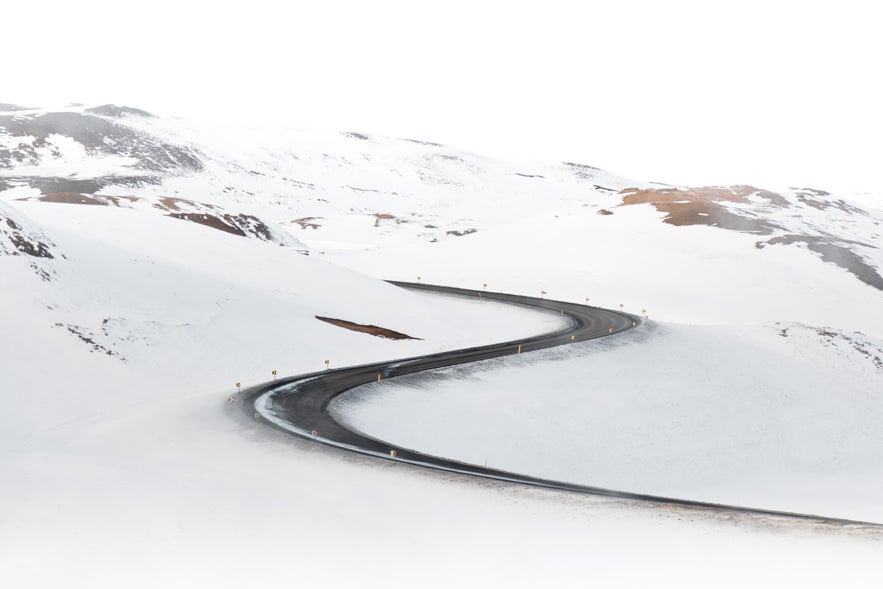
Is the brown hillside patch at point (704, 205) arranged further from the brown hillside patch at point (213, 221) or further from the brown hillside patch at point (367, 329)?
the brown hillside patch at point (367, 329)

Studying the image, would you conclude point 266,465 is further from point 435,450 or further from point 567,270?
point 567,270

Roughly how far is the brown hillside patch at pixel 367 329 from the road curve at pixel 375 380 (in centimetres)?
506

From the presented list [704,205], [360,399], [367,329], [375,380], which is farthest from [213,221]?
[360,399]

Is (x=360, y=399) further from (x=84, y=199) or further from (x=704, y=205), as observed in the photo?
(x=704, y=205)

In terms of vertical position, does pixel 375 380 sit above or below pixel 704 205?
below

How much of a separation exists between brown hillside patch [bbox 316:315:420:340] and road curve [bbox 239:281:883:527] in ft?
16.6

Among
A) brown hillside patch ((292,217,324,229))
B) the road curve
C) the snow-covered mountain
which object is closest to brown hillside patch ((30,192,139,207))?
the snow-covered mountain

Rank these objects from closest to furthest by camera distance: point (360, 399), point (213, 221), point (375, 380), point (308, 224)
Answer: point (360, 399)
point (375, 380)
point (213, 221)
point (308, 224)

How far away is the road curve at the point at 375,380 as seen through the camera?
21.3 m

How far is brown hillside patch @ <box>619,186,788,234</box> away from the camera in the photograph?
101000mm

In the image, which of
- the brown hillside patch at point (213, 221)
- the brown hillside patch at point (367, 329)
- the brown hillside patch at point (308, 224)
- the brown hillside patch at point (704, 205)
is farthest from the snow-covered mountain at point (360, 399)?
the brown hillside patch at point (308, 224)

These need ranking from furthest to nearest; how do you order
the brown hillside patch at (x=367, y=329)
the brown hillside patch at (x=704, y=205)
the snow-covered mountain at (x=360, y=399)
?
the brown hillside patch at (x=704, y=205) < the brown hillside patch at (x=367, y=329) < the snow-covered mountain at (x=360, y=399)

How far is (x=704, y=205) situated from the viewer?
108m

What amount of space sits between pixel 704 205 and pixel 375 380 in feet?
277
